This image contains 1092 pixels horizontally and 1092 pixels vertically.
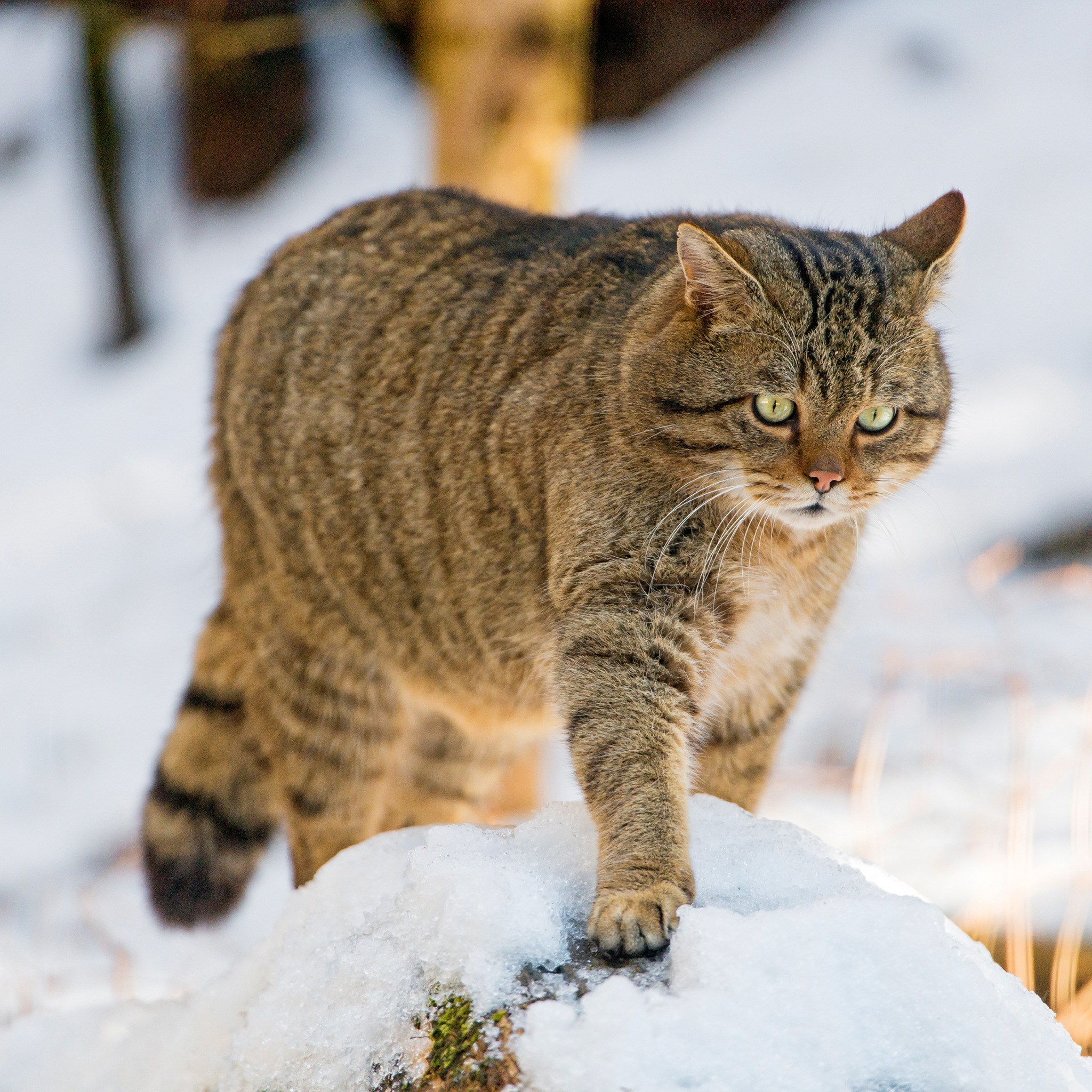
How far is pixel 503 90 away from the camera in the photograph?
471cm

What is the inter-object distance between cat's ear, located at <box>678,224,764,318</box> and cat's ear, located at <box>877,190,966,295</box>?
387 millimetres

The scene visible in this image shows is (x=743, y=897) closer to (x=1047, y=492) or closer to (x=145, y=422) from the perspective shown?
(x=1047, y=492)

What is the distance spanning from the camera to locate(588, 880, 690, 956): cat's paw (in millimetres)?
1773

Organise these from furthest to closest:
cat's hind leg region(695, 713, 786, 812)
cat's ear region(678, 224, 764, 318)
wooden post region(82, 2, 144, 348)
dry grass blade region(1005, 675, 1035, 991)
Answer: wooden post region(82, 2, 144, 348) < dry grass blade region(1005, 675, 1035, 991) < cat's hind leg region(695, 713, 786, 812) < cat's ear region(678, 224, 764, 318)

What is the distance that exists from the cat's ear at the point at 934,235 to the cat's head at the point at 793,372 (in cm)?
1

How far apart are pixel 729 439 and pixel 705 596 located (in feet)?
0.96

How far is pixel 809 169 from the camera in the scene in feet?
27.9

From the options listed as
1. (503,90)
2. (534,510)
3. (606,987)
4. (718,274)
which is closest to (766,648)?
(534,510)

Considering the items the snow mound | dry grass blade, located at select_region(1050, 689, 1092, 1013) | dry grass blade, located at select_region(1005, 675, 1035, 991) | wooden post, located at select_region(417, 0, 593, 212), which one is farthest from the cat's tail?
wooden post, located at select_region(417, 0, 593, 212)

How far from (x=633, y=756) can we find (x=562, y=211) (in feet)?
12.4

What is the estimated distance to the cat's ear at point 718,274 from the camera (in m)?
2.25

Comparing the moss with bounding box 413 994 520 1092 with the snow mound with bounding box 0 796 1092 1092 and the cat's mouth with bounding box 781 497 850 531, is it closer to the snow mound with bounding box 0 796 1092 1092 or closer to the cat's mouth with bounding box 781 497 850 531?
the snow mound with bounding box 0 796 1092 1092

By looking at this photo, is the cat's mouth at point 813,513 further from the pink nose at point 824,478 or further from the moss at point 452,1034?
the moss at point 452,1034

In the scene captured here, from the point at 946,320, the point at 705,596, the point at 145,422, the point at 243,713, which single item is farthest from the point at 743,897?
the point at 145,422
